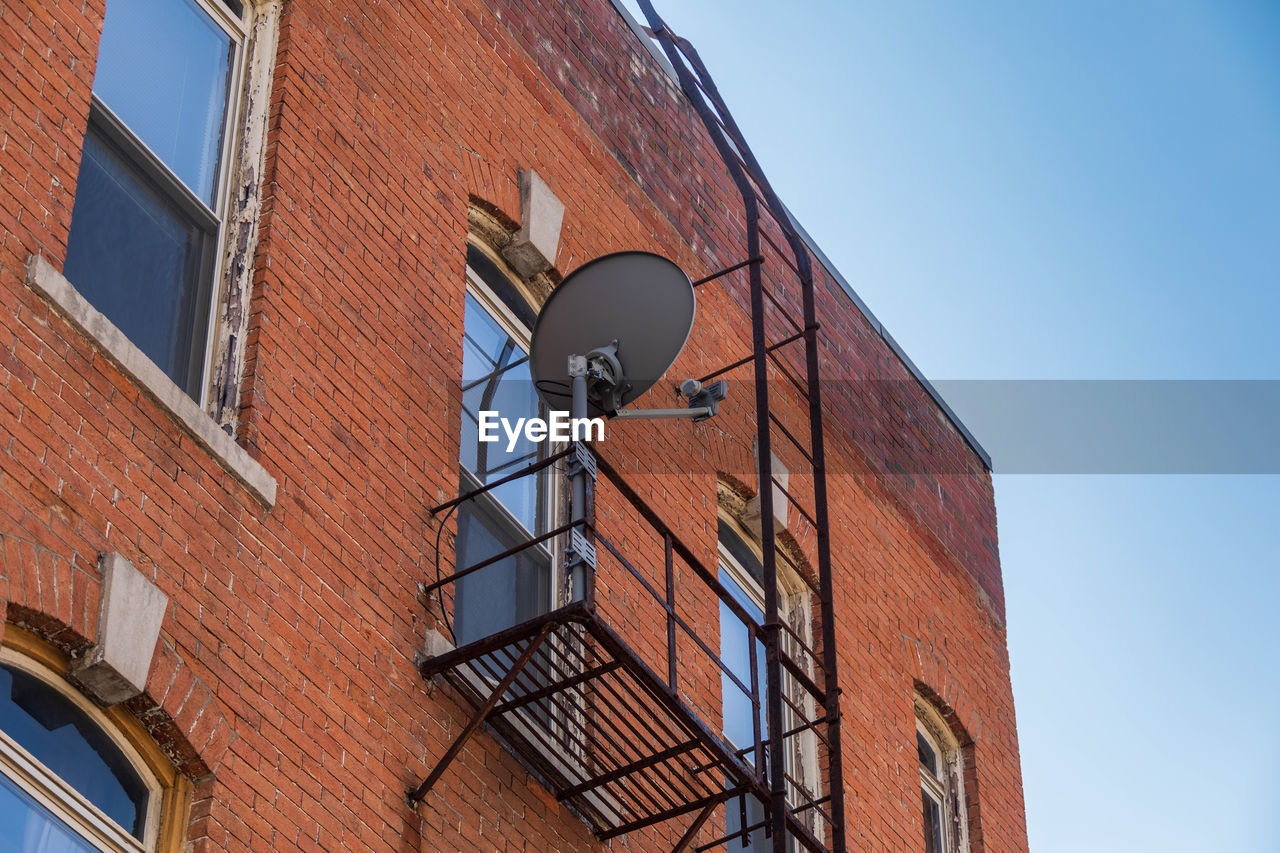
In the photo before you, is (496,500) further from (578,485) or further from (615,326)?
(578,485)

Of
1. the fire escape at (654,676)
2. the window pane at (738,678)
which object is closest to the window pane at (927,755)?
the fire escape at (654,676)

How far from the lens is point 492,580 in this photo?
10508mm

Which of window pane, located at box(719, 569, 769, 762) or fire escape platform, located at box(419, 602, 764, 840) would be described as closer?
fire escape platform, located at box(419, 602, 764, 840)

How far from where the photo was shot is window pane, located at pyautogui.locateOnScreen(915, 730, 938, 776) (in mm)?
15070

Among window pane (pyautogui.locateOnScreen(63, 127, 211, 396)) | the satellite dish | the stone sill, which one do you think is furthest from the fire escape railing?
window pane (pyautogui.locateOnScreen(63, 127, 211, 396))

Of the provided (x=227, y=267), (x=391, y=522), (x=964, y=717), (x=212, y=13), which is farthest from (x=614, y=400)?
(x=964, y=717)

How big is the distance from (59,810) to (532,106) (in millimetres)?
6330

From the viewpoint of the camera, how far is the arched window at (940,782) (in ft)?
49.0

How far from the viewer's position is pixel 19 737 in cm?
739

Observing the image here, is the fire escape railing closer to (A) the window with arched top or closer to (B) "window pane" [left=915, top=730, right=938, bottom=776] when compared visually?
(A) the window with arched top

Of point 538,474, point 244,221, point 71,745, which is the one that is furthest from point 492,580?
point 71,745

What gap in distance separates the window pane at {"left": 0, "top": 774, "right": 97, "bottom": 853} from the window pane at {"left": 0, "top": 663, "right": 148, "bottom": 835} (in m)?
0.17

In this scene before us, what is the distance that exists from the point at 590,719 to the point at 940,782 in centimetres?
614

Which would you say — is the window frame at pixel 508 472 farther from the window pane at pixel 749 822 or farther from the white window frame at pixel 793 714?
the white window frame at pixel 793 714
